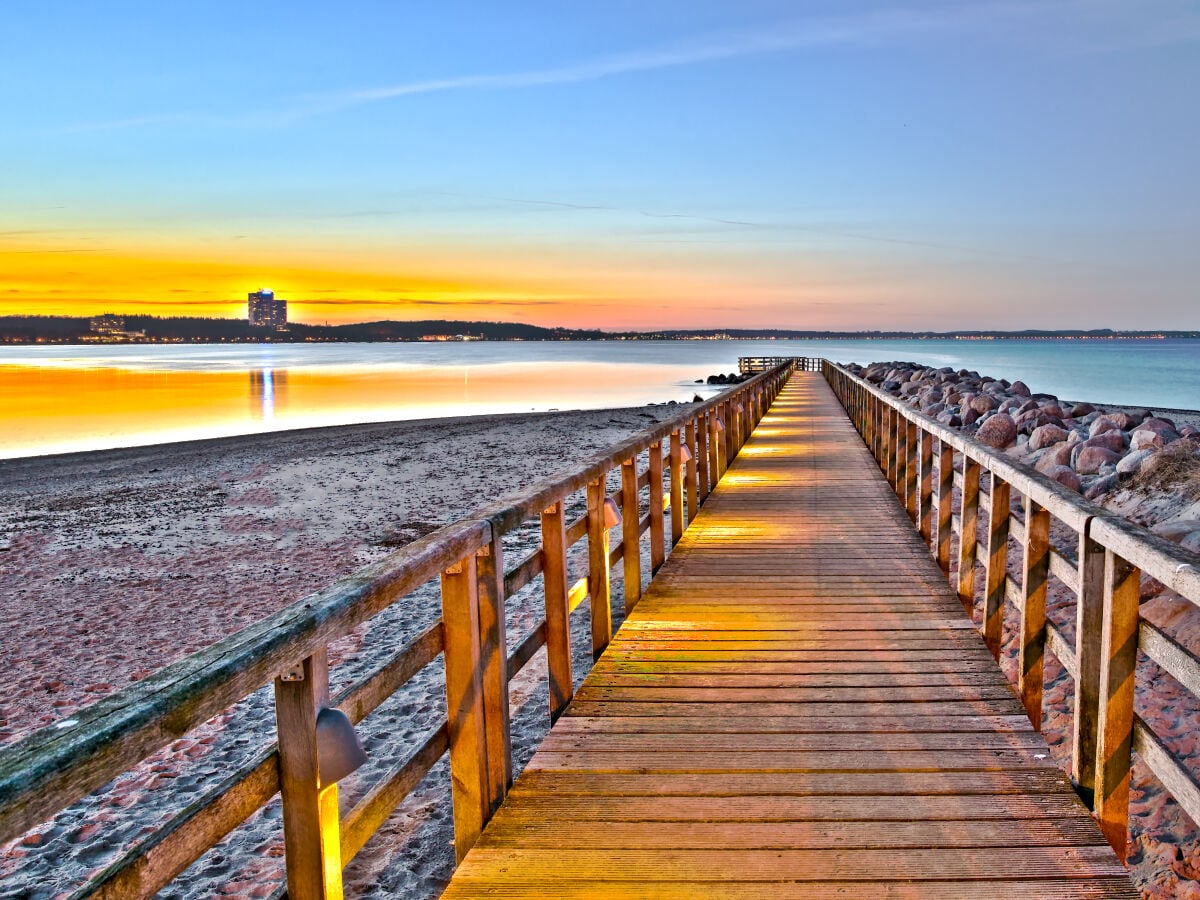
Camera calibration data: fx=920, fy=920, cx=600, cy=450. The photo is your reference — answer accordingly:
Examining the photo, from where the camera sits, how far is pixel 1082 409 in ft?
68.9

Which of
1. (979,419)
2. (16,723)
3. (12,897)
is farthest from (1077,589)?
(979,419)

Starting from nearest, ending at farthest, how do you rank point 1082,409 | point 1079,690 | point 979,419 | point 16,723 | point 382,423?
1. point 1079,690
2. point 16,723
3. point 979,419
4. point 1082,409
5. point 382,423

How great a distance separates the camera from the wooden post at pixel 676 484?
6926 millimetres

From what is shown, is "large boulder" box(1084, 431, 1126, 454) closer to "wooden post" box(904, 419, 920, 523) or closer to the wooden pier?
"wooden post" box(904, 419, 920, 523)

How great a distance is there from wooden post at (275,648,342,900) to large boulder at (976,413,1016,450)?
15430mm

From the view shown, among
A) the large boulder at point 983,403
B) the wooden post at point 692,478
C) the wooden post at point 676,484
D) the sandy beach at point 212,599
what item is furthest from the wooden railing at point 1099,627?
the large boulder at point 983,403

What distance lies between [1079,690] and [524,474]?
13.4 metres

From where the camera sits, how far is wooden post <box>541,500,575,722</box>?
3.54 metres

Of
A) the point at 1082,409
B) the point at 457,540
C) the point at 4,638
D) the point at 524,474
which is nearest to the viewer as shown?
the point at 457,540

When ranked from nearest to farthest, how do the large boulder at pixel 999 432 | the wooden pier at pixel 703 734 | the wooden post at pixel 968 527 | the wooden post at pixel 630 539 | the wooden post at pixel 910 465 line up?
1. the wooden pier at pixel 703 734
2. the wooden post at pixel 968 527
3. the wooden post at pixel 630 539
4. the wooden post at pixel 910 465
5. the large boulder at pixel 999 432

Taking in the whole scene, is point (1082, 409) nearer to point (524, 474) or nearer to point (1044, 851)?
point (524, 474)

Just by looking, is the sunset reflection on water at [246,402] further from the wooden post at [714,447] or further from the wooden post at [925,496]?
the wooden post at [925,496]

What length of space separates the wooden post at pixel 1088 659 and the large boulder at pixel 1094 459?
9847mm

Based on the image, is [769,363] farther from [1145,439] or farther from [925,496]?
[925,496]
